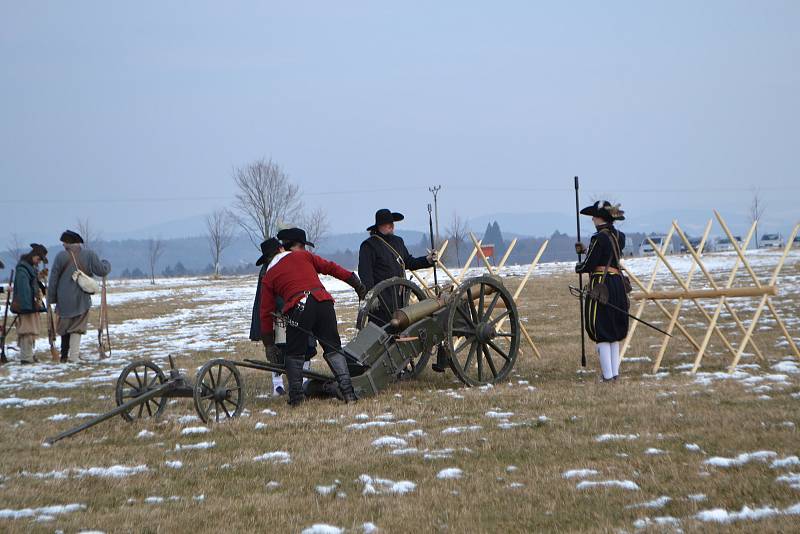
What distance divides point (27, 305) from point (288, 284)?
20.6 feet

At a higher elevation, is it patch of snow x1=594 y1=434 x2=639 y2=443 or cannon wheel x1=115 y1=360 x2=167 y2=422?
cannon wheel x1=115 y1=360 x2=167 y2=422

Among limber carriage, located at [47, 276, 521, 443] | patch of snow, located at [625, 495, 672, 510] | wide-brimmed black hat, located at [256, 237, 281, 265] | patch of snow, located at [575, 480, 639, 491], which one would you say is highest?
wide-brimmed black hat, located at [256, 237, 281, 265]

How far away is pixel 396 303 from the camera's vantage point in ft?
30.8

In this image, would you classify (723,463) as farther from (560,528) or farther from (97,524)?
(97,524)

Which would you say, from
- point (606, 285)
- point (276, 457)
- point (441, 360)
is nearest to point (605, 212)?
point (606, 285)

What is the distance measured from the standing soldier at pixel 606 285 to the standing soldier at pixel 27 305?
791 centimetres

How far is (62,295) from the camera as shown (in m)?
12.8

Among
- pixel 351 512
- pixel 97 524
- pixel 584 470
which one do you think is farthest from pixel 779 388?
pixel 97 524

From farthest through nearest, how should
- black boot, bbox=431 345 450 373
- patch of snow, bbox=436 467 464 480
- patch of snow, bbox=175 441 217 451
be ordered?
black boot, bbox=431 345 450 373 → patch of snow, bbox=175 441 217 451 → patch of snow, bbox=436 467 464 480

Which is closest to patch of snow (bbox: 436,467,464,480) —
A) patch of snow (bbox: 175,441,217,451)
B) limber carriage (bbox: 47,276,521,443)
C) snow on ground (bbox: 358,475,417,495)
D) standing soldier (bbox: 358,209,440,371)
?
snow on ground (bbox: 358,475,417,495)

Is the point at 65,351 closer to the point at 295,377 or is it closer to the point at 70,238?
the point at 70,238

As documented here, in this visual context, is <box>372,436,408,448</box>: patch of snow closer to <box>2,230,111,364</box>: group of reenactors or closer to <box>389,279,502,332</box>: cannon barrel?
<box>389,279,502,332</box>: cannon barrel

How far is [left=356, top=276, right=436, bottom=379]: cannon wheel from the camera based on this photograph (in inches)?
351

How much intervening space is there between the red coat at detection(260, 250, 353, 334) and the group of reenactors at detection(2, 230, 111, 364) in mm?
5255
